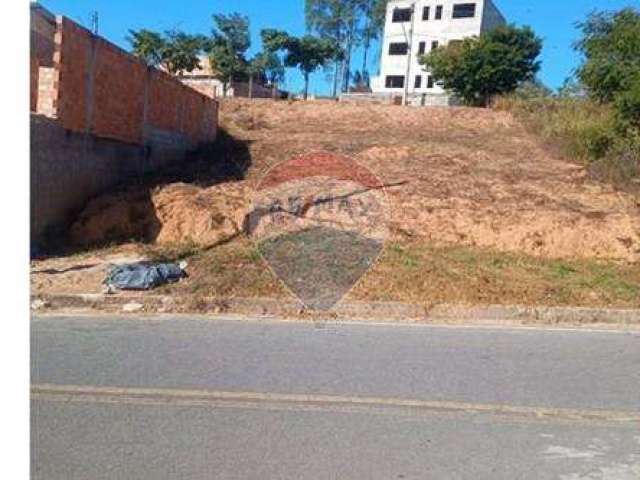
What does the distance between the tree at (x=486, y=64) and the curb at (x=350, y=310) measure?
2758cm

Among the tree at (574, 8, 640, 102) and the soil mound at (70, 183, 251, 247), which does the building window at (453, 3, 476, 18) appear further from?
the soil mound at (70, 183, 251, 247)

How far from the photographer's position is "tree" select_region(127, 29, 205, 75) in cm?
4116

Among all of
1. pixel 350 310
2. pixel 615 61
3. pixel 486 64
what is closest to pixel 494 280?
pixel 350 310

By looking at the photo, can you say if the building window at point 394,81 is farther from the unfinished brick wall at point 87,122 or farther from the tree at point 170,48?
the unfinished brick wall at point 87,122

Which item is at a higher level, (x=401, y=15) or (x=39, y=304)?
(x=401, y=15)

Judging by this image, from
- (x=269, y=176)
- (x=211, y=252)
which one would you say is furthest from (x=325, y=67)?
(x=211, y=252)

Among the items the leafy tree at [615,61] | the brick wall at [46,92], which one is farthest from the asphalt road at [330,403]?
the leafy tree at [615,61]

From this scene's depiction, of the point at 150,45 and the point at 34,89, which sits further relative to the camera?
the point at 150,45

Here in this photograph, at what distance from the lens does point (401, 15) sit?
168 feet

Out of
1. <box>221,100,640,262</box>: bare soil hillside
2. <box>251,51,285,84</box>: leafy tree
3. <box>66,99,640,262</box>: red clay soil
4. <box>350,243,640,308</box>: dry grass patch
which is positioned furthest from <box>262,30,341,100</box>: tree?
<box>350,243,640,308</box>: dry grass patch

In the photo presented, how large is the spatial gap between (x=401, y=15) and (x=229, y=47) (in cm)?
1622

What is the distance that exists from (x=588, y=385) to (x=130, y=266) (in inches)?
220

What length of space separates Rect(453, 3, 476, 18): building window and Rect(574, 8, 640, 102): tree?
1313 inches

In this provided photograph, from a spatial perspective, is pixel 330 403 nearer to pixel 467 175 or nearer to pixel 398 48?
pixel 467 175
